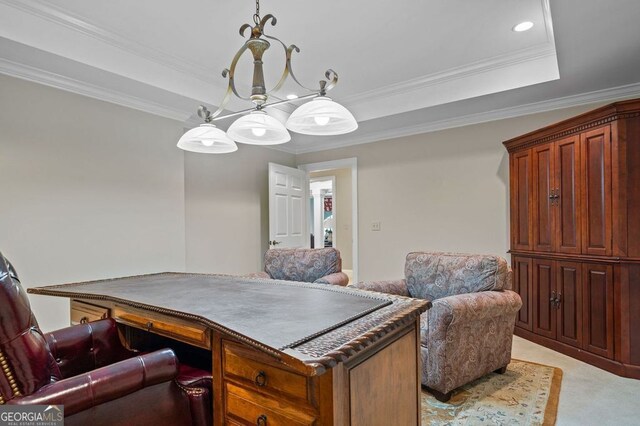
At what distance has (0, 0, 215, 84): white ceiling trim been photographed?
2.30m

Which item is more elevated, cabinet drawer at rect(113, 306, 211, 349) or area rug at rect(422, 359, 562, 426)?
cabinet drawer at rect(113, 306, 211, 349)

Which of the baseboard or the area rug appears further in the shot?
the baseboard

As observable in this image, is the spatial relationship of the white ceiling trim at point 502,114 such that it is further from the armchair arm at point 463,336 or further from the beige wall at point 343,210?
the beige wall at point 343,210

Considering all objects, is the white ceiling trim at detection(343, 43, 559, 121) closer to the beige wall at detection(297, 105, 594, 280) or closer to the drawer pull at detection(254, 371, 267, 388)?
the beige wall at detection(297, 105, 594, 280)

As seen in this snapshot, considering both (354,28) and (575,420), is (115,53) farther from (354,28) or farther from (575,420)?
(575,420)

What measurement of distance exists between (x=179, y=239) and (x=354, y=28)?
271 centimetres

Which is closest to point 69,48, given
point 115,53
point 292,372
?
point 115,53

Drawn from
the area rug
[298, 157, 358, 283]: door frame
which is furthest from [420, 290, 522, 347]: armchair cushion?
Answer: [298, 157, 358, 283]: door frame

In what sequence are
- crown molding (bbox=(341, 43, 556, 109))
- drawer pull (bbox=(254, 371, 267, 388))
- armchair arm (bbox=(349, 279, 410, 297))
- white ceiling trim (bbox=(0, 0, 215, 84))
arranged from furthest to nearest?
1. crown molding (bbox=(341, 43, 556, 109))
2. armchair arm (bbox=(349, 279, 410, 297))
3. white ceiling trim (bbox=(0, 0, 215, 84))
4. drawer pull (bbox=(254, 371, 267, 388))

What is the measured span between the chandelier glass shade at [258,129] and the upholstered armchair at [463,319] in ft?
4.55

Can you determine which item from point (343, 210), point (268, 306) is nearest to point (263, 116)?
point (268, 306)

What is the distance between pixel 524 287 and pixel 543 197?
0.92 metres

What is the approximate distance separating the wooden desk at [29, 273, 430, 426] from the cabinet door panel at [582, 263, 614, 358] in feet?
7.28

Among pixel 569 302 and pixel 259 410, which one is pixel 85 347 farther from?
pixel 569 302
